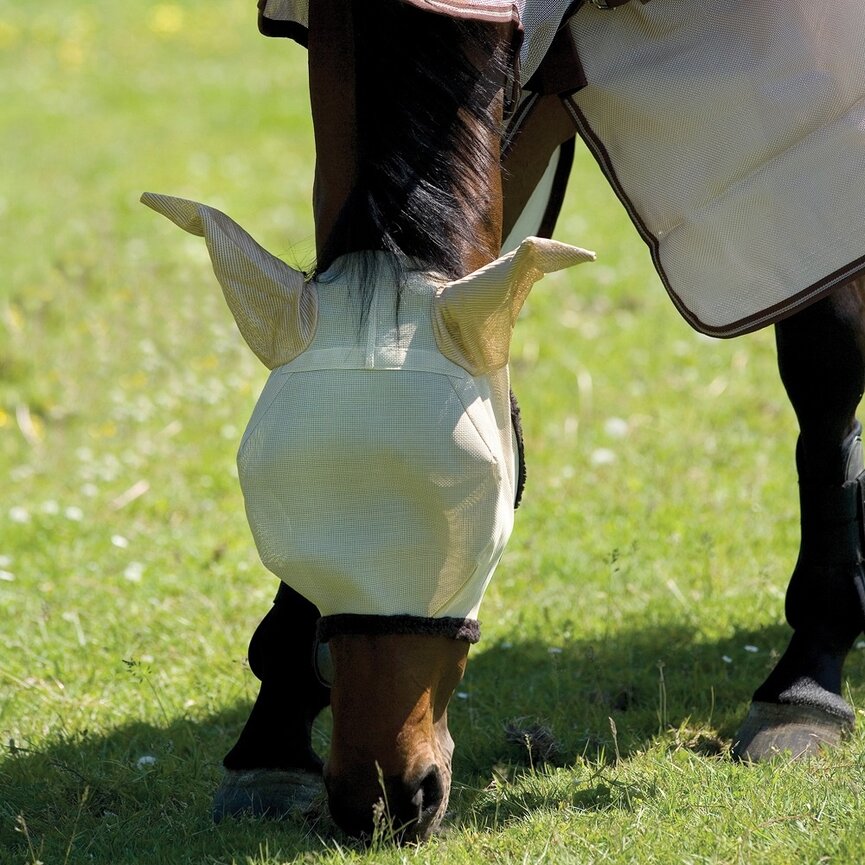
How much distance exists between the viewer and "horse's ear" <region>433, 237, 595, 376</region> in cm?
204

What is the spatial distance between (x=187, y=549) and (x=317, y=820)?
2268mm

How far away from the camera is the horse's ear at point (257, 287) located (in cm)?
211

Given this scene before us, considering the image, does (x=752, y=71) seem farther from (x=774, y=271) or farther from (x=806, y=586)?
(x=806, y=586)

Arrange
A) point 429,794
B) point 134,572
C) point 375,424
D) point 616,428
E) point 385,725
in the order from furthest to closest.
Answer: point 616,428
point 134,572
point 429,794
point 385,725
point 375,424

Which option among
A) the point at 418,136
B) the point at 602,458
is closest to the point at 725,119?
the point at 418,136

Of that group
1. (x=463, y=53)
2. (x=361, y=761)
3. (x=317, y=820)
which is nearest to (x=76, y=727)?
(x=317, y=820)

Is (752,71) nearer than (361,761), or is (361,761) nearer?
(361,761)

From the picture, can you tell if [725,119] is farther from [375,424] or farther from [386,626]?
[386,626]

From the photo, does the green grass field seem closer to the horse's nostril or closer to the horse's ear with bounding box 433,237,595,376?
the horse's nostril

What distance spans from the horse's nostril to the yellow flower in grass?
13.0m

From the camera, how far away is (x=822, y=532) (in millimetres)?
3182

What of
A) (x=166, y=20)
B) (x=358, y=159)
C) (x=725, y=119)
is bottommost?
(x=358, y=159)

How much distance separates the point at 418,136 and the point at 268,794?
54.1 inches

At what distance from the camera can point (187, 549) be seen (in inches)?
186
